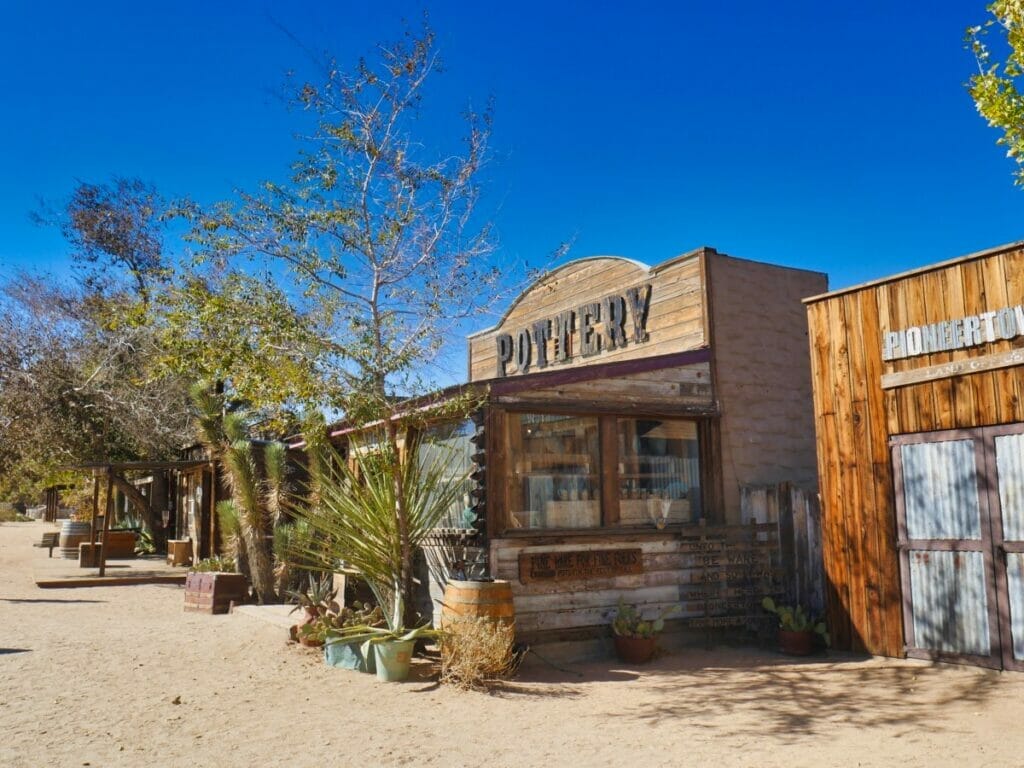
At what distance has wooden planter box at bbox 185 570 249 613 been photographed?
12070mm

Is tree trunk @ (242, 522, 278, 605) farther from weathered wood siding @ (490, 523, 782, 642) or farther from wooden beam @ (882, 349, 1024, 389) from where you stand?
wooden beam @ (882, 349, 1024, 389)

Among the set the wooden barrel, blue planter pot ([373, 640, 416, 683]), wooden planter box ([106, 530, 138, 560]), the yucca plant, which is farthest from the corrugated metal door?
→ wooden planter box ([106, 530, 138, 560])

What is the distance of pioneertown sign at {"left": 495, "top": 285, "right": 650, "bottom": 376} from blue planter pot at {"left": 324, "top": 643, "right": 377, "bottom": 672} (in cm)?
557

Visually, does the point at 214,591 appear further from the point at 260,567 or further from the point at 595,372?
the point at 595,372

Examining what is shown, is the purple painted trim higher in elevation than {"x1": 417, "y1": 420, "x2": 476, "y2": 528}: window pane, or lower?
higher

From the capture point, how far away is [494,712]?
21.8ft

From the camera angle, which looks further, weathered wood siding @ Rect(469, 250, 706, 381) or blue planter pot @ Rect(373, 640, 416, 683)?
weathered wood siding @ Rect(469, 250, 706, 381)

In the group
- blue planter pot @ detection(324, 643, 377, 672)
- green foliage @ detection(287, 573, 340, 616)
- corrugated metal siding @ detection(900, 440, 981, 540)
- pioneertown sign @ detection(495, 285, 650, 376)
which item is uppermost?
pioneertown sign @ detection(495, 285, 650, 376)

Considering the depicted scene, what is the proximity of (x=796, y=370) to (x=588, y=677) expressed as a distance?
5100 mm

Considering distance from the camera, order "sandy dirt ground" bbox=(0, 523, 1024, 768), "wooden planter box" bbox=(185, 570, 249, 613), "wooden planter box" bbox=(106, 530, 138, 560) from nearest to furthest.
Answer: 1. "sandy dirt ground" bbox=(0, 523, 1024, 768)
2. "wooden planter box" bbox=(185, 570, 249, 613)
3. "wooden planter box" bbox=(106, 530, 138, 560)

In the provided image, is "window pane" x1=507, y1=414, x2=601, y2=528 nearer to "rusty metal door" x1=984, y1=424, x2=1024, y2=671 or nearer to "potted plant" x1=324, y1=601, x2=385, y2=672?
"potted plant" x1=324, y1=601, x2=385, y2=672

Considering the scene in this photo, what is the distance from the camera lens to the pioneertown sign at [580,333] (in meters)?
11.9

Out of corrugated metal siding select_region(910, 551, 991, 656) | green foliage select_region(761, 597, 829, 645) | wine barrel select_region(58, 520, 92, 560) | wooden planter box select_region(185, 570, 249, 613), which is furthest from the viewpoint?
wine barrel select_region(58, 520, 92, 560)

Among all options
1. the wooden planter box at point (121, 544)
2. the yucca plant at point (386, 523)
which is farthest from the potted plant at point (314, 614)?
the wooden planter box at point (121, 544)
